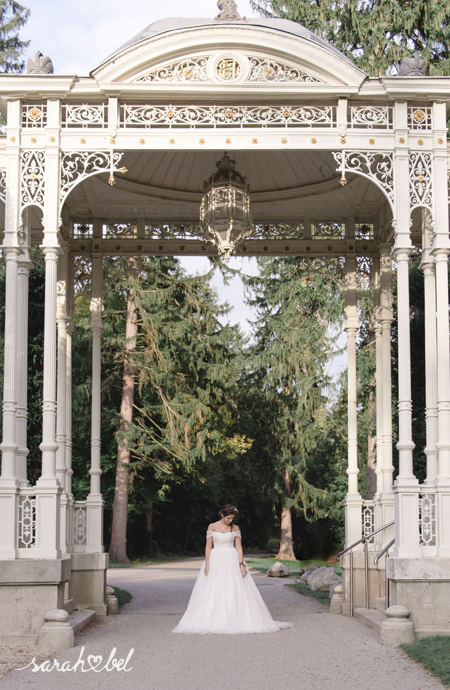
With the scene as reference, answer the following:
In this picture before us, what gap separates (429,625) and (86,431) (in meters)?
18.7

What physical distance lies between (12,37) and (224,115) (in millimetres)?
19163

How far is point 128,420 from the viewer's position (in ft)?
82.9

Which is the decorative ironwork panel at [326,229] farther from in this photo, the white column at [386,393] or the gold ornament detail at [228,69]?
the gold ornament detail at [228,69]

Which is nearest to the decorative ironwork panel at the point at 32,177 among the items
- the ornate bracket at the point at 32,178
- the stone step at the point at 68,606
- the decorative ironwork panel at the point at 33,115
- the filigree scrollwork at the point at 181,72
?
the ornate bracket at the point at 32,178

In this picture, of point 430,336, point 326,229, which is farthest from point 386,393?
point 326,229

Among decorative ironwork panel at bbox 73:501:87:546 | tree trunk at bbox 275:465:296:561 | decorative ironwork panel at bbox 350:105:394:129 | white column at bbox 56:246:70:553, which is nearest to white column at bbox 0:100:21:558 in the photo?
white column at bbox 56:246:70:553

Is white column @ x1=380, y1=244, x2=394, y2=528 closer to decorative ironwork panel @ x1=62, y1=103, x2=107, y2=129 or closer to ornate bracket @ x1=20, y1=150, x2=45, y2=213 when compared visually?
decorative ironwork panel @ x1=62, y1=103, x2=107, y2=129

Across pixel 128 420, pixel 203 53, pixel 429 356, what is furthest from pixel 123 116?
pixel 128 420

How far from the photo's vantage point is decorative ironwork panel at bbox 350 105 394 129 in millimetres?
8641

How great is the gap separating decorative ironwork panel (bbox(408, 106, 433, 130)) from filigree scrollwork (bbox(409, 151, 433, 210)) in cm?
32

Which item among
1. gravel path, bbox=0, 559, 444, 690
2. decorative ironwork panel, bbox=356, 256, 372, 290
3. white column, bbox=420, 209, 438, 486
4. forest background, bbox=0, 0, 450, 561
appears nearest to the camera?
gravel path, bbox=0, 559, 444, 690

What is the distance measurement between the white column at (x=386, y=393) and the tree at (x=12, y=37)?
58.0 ft

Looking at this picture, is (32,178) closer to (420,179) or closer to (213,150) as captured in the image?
(213,150)

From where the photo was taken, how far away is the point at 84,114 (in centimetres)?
862
